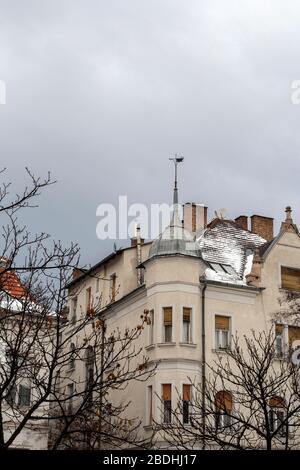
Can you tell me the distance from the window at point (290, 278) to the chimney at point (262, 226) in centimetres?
479

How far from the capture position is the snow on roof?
44.8 metres

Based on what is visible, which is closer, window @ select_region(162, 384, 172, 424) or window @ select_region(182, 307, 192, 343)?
window @ select_region(162, 384, 172, 424)

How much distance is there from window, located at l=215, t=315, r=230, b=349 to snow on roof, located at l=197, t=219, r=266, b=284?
2.06 meters

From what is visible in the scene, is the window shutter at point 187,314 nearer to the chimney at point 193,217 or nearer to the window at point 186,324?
the window at point 186,324

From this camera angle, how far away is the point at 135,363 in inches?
1726

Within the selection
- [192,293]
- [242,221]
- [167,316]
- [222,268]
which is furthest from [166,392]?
[242,221]

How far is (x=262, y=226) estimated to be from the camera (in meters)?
50.6

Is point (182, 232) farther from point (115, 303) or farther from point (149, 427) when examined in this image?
point (149, 427)

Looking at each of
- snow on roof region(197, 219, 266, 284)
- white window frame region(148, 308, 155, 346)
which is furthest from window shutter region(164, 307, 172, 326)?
snow on roof region(197, 219, 266, 284)

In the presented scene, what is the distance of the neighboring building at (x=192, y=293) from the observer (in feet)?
135

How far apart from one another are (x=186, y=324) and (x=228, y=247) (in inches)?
271

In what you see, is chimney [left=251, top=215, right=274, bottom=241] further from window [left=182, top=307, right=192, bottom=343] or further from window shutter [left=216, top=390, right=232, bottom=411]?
window shutter [left=216, top=390, right=232, bottom=411]
